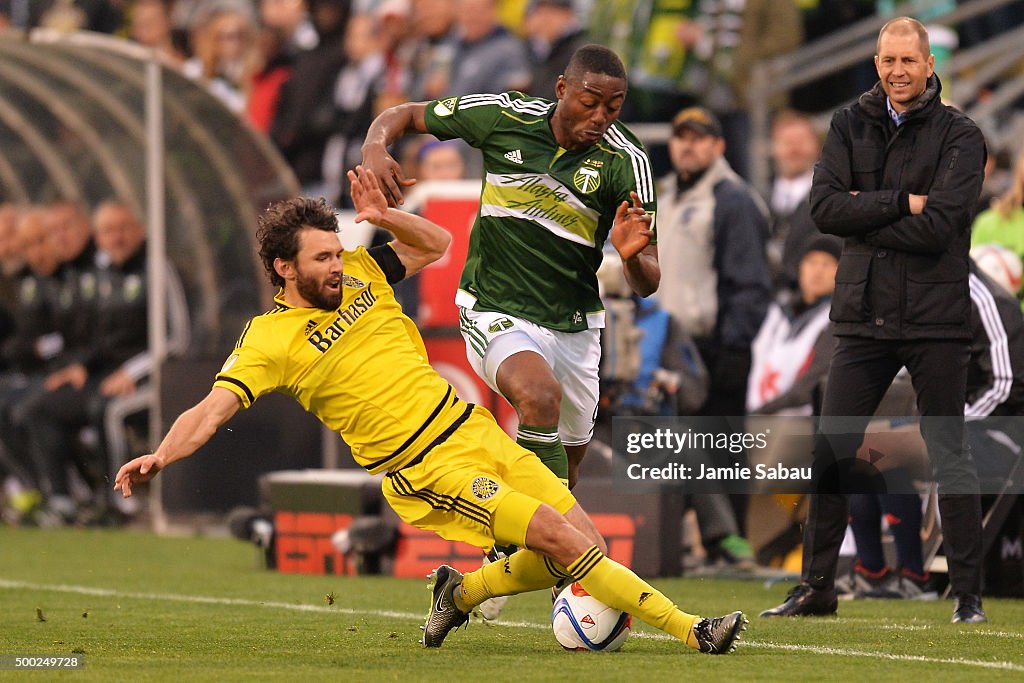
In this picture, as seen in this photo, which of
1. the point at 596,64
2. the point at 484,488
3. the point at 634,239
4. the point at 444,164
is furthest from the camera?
the point at 444,164

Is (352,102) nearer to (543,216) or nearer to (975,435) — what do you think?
(975,435)

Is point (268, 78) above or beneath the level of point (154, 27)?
beneath

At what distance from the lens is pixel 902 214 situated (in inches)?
319

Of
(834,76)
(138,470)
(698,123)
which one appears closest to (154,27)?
(834,76)

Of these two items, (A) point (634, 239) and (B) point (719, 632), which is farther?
(A) point (634, 239)

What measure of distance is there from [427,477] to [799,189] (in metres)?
6.89

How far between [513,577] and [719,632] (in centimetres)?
88

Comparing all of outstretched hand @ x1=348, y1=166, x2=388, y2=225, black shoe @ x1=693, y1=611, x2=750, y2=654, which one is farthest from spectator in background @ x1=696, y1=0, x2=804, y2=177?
black shoe @ x1=693, y1=611, x2=750, y2=654

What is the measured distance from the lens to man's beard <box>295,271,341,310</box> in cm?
697

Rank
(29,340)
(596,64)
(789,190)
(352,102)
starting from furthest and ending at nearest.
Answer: (352,102) < (29,340) < (789,190) < (596,64)

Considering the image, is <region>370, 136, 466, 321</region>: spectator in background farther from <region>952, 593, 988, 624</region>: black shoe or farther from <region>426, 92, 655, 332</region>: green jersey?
<region>952, 593, 988, 624</region>: black shoe

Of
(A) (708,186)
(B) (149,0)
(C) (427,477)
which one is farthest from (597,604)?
(B) (149,0)

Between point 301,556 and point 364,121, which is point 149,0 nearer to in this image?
point 364,121

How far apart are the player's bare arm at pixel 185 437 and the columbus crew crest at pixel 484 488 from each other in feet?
2.89
